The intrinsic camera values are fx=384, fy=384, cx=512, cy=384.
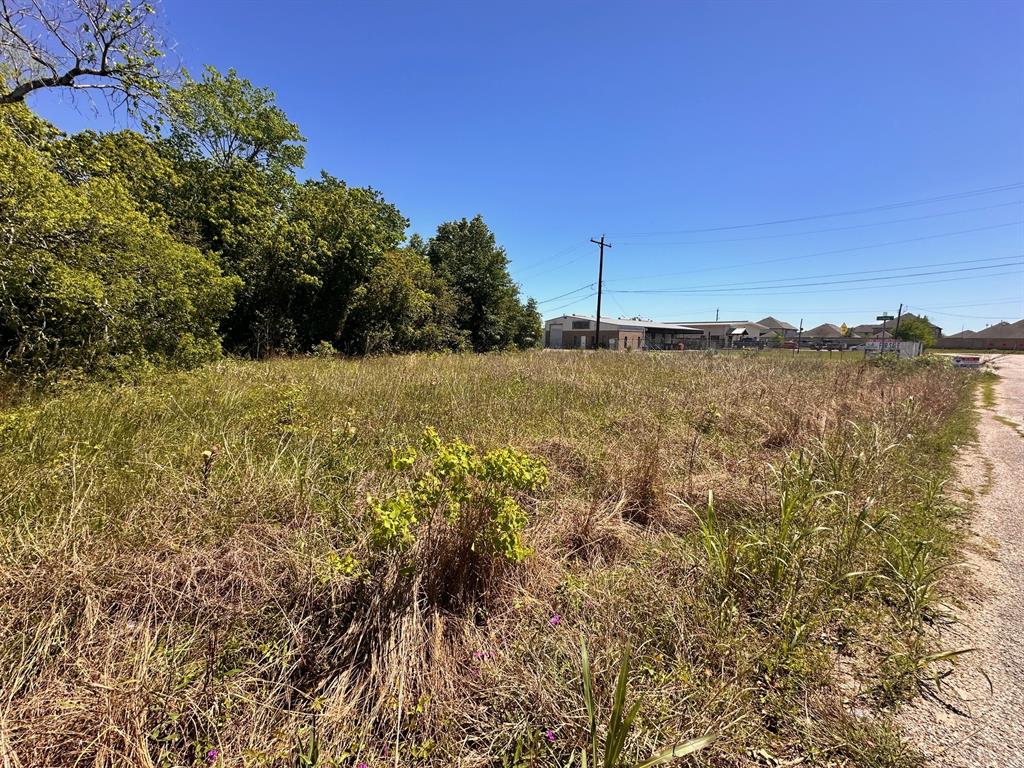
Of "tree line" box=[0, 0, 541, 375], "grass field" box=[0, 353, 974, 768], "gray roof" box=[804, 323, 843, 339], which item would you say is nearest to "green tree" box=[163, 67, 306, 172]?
"tree line" box=[0, 0, 541, 375]

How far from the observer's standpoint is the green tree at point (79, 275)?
14.3 feet

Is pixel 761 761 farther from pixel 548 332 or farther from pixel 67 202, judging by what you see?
pixel 548 332

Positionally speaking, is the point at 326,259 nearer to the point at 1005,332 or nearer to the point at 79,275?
the point at 79,275

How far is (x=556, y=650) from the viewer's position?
1.83 metres

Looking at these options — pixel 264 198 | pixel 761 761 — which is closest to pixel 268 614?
pixel 761 761

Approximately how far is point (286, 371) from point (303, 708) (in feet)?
24.3

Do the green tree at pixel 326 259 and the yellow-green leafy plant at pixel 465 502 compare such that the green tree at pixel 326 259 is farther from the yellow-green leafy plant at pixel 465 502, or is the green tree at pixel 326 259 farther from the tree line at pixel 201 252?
the yellow-green leafy plant at pixel 465 502

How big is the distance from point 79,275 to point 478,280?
1890cm

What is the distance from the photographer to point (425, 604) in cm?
201

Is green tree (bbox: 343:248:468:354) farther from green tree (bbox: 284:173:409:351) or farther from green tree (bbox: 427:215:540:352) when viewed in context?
green tree (bbox: 427:215:540:352)

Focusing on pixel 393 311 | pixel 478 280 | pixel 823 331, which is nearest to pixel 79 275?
pixel 393 311

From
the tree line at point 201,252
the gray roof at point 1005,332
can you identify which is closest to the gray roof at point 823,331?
the gray roof at point 1005,332

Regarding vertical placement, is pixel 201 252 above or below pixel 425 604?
above

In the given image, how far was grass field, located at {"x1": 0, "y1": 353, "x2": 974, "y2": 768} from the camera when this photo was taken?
4.90 ft
